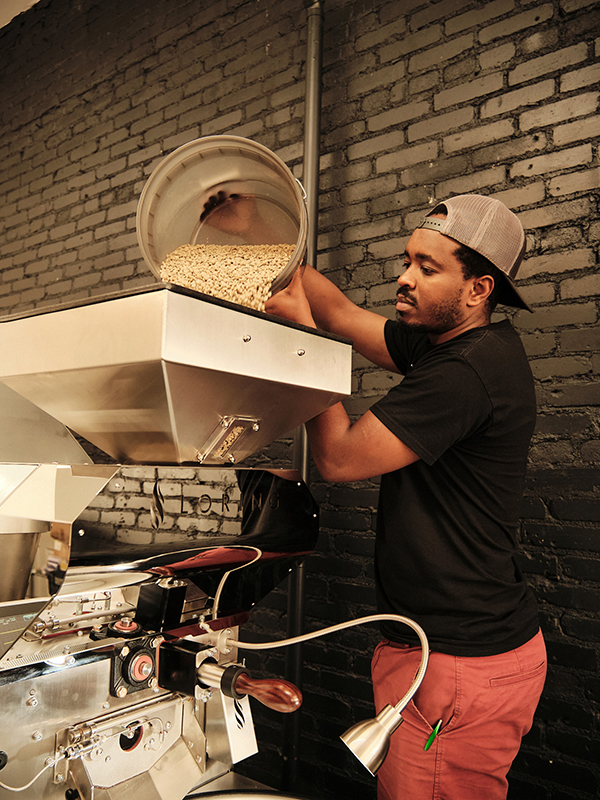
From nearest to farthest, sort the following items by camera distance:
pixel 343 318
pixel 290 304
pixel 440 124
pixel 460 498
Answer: pixel 290 304 < pixel 460 498 < pixel 343 318 < pixel 440 124

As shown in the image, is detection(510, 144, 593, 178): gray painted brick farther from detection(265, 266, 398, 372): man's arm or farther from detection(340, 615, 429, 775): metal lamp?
detection(340, 615, 429, 775): metal lamp

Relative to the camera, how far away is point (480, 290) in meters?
1.23

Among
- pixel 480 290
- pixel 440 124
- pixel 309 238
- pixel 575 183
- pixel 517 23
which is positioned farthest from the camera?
pixel 309 238

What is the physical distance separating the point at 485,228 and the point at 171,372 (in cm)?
78

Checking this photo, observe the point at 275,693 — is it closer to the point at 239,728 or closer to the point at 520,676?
the point at 239,728

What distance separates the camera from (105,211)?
8.92 feet

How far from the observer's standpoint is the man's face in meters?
1.21

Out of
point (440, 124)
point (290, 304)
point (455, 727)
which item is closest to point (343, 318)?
point (290, 304)

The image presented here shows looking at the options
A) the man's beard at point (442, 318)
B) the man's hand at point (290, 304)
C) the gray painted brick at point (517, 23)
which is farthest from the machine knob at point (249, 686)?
the gray painted brick at point (517, 23)

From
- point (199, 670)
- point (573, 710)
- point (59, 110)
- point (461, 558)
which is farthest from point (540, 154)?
point (59, 110)

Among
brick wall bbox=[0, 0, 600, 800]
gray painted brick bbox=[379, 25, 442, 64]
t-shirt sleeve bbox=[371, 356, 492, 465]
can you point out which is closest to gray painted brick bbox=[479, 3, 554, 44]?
brick wall bbox=[0, 0, 600, 800]

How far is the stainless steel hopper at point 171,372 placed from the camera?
Answer: 0.70m

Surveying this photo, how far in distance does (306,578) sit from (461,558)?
0.84 meters

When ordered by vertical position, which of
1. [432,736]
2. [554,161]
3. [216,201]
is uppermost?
[554,161]
